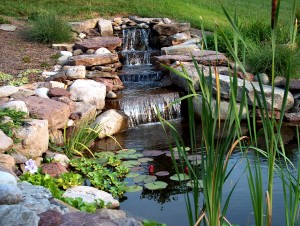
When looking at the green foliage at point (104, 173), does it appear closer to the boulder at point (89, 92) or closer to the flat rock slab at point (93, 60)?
the boulder at point (89, 92)

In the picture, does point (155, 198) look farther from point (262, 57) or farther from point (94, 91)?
point (262, 57)

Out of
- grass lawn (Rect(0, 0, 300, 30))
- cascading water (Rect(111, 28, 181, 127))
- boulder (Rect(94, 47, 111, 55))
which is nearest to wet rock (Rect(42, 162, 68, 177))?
cascading water (Rect(111, 28, 181, 127))

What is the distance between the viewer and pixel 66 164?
21.2 ft

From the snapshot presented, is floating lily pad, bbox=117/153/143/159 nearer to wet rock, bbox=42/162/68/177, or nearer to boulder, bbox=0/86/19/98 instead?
wet rock, bbox=42/162/68/177

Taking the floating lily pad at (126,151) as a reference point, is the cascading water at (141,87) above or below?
above

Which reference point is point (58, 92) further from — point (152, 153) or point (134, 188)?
point (134, 188)

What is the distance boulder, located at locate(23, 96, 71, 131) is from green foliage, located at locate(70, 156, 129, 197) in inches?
32.7

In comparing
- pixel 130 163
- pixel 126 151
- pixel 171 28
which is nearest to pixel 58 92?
pixel 126 151

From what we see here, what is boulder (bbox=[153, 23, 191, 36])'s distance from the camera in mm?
12906

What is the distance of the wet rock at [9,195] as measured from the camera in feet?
11.7

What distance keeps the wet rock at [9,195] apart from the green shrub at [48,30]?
8.32m

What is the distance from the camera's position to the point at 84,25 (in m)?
13.0

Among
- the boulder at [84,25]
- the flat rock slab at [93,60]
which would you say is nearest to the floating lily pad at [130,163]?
the flat rock slab at [93,60]

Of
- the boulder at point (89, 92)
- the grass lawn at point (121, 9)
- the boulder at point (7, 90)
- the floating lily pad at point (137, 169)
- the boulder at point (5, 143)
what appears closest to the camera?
the boulder at point (5, 143)
